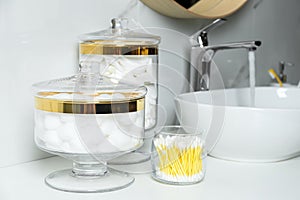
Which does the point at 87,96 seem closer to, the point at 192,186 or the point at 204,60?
the point at 192,186

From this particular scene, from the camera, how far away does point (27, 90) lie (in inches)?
37.9

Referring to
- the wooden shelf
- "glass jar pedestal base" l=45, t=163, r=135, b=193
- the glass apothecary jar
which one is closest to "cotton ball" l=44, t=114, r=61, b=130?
the glass apothecary jar

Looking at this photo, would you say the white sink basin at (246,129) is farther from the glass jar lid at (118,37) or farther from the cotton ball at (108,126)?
the cotton ball at (108,126)

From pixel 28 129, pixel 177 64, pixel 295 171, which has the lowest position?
pixel 295 171

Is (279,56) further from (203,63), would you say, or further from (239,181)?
(239,181)

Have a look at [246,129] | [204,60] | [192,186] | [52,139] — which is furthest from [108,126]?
[204,60]

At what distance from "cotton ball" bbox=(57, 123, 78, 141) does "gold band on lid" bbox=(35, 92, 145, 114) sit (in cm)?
3

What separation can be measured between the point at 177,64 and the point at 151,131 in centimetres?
35

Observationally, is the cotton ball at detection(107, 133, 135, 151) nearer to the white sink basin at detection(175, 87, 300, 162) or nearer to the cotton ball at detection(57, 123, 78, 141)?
the cotton ball at detection(57, 123, 78, 141)

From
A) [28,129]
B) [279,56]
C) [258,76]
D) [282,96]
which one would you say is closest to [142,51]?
[28,129]

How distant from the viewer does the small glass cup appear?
2.90ft

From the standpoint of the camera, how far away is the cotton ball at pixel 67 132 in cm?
79

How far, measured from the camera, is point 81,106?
0.79m

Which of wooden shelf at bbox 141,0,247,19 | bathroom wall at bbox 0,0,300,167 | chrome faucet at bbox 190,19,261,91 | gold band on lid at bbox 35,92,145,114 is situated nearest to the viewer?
gold band on lid at bbox 35,92,145,114
